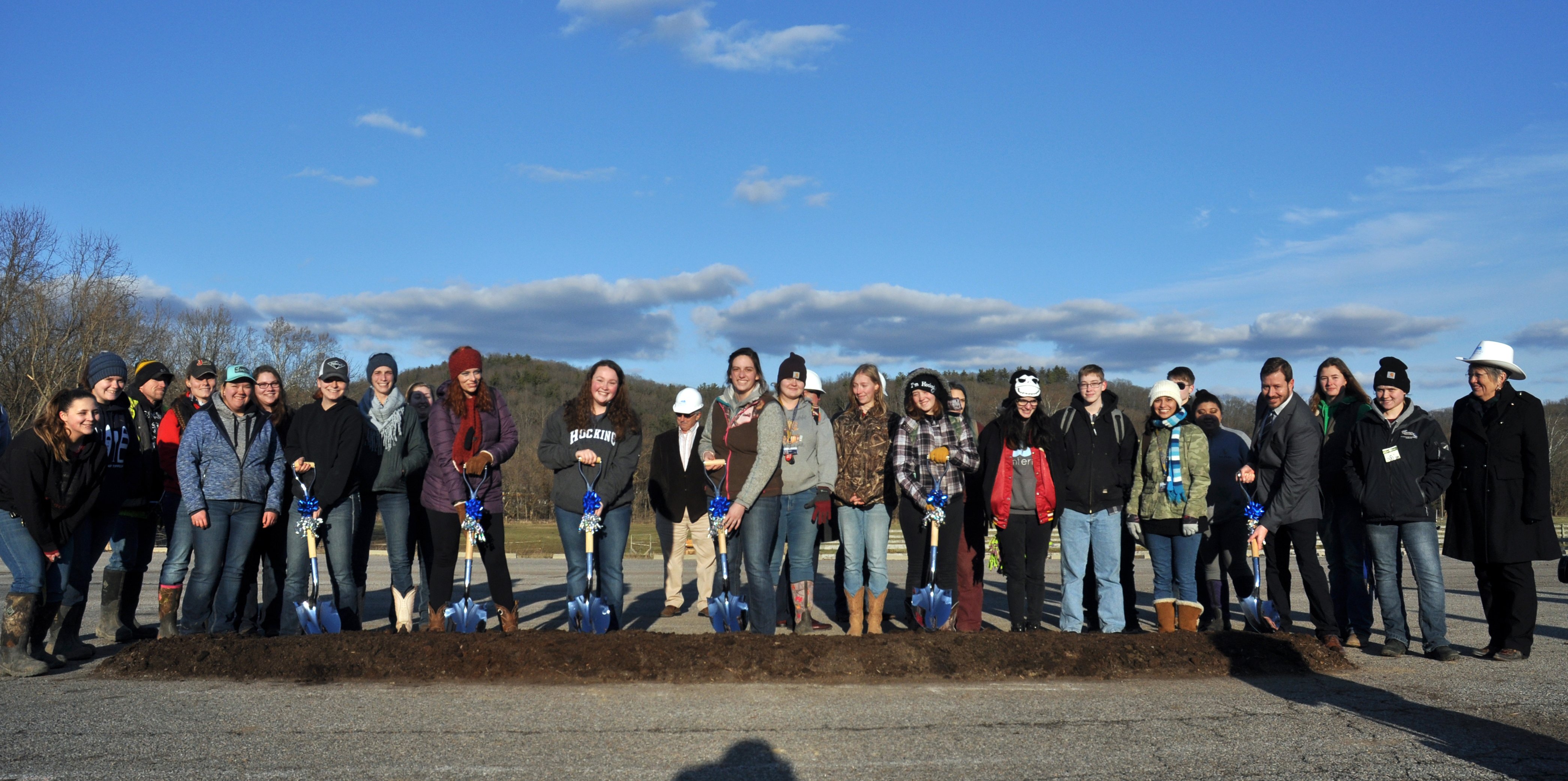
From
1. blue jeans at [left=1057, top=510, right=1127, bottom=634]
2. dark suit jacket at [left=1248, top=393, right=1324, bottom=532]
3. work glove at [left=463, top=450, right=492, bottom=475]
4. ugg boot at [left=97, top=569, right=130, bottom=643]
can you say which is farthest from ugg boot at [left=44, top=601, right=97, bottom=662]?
dark suit jacket at [left=1248, top=393, right=1324, bottom=532]

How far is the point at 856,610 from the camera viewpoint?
7906 millimetres

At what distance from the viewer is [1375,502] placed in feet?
25.0

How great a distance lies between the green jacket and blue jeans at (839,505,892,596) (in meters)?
2.07

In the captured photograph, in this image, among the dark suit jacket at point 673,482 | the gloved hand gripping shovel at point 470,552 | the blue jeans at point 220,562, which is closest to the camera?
the blue jeans at point 220,562

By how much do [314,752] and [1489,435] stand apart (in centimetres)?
818

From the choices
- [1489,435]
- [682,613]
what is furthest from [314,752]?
[1489,435]

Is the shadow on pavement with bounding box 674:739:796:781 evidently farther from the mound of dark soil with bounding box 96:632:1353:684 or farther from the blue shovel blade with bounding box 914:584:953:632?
the blue shovel blade with bounding box 914:584:953:632

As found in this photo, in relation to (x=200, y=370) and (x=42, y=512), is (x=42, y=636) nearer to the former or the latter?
(x=42, y=512)

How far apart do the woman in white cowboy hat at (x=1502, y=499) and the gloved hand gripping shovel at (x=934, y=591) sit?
3.76 metres

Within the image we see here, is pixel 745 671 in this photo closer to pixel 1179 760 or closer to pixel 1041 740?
pixel 1041 740

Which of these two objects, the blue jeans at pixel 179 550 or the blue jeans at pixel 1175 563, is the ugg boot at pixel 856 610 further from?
the blue jeans at pixel 179 550

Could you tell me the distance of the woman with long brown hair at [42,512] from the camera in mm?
6430

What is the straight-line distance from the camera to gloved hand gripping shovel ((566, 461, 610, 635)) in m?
7.55

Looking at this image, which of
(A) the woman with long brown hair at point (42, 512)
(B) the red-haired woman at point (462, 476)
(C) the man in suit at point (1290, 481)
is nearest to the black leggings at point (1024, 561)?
(C) the man in suit at point (1290, 481)
